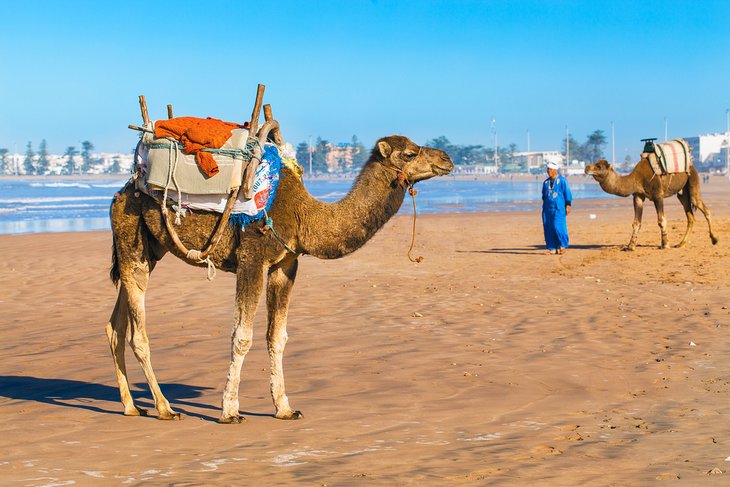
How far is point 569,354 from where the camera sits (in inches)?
384

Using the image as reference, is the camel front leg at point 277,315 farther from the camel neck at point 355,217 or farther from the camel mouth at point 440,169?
the camel mouth at point 440,169

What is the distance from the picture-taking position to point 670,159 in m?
20.5

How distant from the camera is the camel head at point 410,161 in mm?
7066

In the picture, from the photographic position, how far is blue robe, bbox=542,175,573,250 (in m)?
20.0

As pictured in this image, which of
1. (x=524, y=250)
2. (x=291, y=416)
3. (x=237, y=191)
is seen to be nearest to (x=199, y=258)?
(x=237, y=191)

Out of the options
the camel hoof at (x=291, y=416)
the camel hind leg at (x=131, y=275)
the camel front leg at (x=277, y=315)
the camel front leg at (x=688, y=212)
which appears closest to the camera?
the camel hoof at (x=291, y=416)

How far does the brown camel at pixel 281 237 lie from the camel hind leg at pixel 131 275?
0.01 metres

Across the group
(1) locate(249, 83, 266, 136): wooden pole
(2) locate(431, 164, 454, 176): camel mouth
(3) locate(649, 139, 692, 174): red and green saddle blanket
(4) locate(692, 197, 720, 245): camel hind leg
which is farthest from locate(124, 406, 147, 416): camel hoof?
(4) locate(692, 197, 720, 245): camel hind leg

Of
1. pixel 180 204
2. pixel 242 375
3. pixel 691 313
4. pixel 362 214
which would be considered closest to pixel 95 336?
pixel 242 375

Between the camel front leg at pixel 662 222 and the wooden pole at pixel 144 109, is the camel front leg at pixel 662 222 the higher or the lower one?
the lower one

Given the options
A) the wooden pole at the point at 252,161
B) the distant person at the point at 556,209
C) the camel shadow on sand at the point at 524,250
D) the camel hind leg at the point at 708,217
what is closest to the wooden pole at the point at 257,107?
the wooden pole at the point at 252,161

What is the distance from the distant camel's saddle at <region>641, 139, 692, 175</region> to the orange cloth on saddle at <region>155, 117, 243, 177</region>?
14.8m

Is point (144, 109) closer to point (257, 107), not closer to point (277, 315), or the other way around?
point (257, 107)

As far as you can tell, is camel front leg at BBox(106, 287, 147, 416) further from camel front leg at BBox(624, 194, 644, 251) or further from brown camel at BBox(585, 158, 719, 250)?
brown camel at BBox(585, 158, 719, 250)
